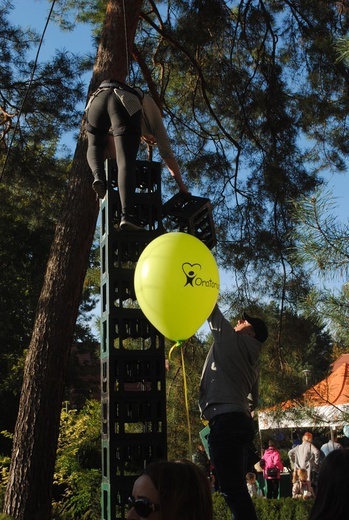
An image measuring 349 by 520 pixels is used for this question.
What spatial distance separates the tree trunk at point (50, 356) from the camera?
534cm

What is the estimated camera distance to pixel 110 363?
3.28m

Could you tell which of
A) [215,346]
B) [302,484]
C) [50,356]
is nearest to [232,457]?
[215,346]

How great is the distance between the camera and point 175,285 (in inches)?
114

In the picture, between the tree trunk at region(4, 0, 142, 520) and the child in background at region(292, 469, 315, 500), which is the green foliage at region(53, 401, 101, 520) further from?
the child in background at region(292, 469, 315, 500)

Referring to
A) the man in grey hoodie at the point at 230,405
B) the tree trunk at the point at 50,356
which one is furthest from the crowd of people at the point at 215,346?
the tree trunk at the point at 50,356

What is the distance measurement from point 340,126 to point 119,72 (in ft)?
10.1

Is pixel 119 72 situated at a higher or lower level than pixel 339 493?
higher

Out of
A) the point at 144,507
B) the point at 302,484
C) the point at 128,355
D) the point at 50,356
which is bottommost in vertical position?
the point at 144,507

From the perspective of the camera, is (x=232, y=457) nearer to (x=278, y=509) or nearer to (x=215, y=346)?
(x=215, y=346)

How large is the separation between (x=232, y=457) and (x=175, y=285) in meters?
0.90

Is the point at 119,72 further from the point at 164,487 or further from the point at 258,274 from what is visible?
the point at 164,487

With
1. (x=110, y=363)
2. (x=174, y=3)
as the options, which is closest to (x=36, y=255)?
(x=174, y=3)

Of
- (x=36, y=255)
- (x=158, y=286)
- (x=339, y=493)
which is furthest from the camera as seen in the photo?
(x=36, y=255)

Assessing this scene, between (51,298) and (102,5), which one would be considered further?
(102,5)
